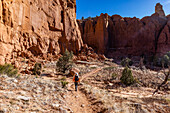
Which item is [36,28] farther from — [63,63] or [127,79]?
[127,79]

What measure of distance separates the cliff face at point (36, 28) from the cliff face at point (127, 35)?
12547 mm

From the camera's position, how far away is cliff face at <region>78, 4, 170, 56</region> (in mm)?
45750

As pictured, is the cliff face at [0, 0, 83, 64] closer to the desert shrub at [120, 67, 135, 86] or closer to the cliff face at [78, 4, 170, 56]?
the cliff face at [78, 4, 170, 56]

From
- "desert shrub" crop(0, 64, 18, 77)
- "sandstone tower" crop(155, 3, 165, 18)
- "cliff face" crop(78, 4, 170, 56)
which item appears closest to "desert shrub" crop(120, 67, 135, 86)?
"desert shrub" crop(0, 64, 18, 77)

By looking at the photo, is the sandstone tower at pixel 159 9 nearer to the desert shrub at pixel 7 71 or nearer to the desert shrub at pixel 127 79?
the desert shrub at pixel 127 79

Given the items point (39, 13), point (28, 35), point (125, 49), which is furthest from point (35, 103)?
point (125, 49)

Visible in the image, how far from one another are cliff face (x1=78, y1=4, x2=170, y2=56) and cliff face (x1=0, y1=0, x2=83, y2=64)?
1255 cm

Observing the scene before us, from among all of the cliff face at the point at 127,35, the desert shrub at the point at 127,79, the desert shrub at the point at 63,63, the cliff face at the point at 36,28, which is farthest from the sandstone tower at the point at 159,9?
the desert shrub at the point at 63,63

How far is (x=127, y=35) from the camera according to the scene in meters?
51.0

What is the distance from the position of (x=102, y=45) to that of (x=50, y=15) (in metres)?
25.6

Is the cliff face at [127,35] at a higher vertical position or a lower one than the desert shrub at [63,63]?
higher

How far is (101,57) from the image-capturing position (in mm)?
38062

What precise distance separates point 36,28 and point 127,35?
4309 centimetres

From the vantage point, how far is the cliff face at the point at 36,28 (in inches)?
577
